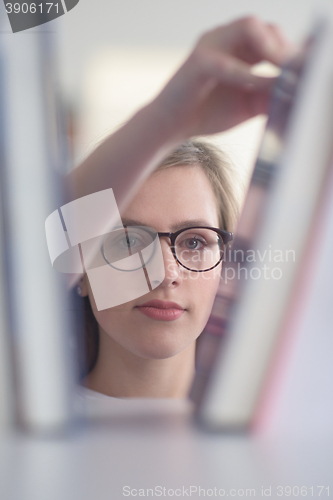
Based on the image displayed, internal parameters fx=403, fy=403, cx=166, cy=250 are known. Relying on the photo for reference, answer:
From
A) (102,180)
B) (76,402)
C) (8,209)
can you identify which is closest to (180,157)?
(102,180)

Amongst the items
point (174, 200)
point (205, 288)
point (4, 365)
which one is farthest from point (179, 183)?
point (4, 365)

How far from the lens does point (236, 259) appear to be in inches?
19.3

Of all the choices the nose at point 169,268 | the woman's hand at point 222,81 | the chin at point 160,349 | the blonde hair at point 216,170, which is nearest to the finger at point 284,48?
the woman's hand at point 222,81

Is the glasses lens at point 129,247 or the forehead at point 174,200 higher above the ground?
the forehead at point 174,200

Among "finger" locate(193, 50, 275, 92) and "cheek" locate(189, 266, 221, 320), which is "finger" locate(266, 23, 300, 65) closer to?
"finger" locate(193, 50, 275, 92)

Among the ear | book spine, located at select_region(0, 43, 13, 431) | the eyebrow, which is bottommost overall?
book spine, located at select_region(0, 43, 13, 431)

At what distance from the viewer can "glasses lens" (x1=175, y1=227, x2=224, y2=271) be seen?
470mm

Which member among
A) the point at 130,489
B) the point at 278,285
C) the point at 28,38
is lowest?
the point at 130,489

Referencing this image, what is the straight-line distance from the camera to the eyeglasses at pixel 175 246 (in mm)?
470

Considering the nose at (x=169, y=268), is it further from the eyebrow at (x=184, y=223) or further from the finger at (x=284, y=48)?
the finger at (x=284, y=48)

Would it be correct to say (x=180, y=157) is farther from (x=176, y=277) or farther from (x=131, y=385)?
Answer: (x=131, y=385)

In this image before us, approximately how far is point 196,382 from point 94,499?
0.58 ft

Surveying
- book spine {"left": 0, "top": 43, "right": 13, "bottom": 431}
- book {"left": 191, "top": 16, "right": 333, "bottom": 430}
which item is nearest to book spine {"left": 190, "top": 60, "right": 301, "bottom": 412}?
book {"left": 191, "top": 16, "right": 333, "bottom": 430}

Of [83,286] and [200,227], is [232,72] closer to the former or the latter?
[200,227]
